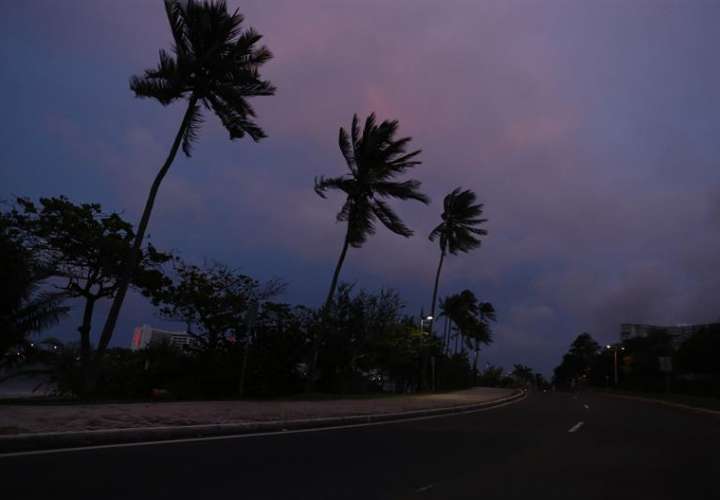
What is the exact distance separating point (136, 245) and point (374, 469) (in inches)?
460

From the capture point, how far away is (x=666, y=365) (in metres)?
38.0

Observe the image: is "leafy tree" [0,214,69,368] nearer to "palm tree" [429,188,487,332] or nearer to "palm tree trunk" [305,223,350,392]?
"palm tree trunk" [305,223,350,392]

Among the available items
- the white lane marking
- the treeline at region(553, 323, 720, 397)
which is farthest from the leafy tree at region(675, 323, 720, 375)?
the white lane marking

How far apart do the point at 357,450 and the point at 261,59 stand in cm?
1446

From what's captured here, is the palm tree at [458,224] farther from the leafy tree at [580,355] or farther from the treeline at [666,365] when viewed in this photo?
the leafy tree at [580,355]

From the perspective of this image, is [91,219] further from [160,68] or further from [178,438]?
[178,438]

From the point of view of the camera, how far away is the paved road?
6.34 metres

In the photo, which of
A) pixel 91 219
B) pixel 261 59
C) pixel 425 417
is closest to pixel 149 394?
pixel 91 219

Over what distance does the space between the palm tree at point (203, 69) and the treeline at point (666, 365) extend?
32.6 metres

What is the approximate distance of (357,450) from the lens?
964cm

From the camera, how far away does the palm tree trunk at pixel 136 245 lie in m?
16.6

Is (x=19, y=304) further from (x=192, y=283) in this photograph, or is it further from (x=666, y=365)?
(x=666, y=365)

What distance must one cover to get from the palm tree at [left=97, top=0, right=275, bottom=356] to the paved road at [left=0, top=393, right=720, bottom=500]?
11.0m

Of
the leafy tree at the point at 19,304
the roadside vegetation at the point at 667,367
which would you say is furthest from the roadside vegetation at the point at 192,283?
the roadside vegetation at the point at 667,367
